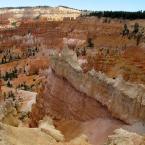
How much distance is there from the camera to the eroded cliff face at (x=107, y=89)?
17344 mm

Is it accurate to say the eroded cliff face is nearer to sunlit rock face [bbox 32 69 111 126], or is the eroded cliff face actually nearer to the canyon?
the canyon

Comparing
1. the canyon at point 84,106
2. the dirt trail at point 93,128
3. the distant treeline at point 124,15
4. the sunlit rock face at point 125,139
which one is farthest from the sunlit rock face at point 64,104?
the distant treeline at point 124,15

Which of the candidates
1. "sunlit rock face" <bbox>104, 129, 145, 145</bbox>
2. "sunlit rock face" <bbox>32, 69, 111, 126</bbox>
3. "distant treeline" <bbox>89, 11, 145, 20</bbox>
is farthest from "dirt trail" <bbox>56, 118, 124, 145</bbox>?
"distant treeline" <bbox>89, 11, 145, 20</bbox>

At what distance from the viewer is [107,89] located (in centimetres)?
1930

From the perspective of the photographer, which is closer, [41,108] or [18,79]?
[41,108]

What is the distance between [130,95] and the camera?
1759 centimetres

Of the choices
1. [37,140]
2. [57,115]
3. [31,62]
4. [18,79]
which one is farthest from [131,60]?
[31,62]

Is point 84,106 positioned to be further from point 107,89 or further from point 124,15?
point 124,15

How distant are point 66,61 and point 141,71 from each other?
11.0ft

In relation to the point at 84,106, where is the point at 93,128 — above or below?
below

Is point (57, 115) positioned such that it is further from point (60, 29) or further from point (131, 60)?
point (60, 29)

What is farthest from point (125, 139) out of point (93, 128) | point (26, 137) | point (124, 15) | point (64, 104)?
point (124, 15)

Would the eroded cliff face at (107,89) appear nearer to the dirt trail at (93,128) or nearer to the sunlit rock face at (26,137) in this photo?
the dirt trail at (93,128)

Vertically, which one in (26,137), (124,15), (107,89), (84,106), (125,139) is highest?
(125,139)
